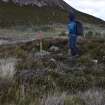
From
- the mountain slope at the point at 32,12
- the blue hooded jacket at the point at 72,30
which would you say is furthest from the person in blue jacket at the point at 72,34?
the mountain slope at the point at 32,12

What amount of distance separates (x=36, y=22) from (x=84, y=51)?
8246 centimetres

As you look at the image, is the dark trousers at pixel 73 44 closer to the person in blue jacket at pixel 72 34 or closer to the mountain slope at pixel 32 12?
the person in blue jacket at pixel 72 34

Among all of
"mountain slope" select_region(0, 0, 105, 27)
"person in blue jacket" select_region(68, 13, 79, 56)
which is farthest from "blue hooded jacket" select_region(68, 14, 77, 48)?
"mountain slope" select_region(0, 0, 105, 27)

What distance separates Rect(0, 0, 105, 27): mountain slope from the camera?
10288 centimetres

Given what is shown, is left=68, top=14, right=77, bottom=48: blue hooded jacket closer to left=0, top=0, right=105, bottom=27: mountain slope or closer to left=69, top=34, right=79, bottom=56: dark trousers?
left=69, top=34, right=79, bottom=56: dark trousers

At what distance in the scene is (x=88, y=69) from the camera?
38.8ft

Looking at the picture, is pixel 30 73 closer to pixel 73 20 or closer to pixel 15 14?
pixel 73 20

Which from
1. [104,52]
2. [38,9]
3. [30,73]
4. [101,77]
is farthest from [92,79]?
[38,9]

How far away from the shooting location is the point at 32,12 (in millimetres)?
113125

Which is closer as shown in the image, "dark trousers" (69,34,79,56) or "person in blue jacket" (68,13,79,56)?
"person in blue jacket" (68,13,79,56)

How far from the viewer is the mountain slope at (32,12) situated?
10288 cm

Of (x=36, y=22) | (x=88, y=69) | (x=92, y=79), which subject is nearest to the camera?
(x=92, y=79)

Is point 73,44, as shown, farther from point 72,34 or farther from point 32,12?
point 32,12

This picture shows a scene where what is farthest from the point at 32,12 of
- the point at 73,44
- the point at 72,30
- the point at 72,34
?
the point at 72,30
